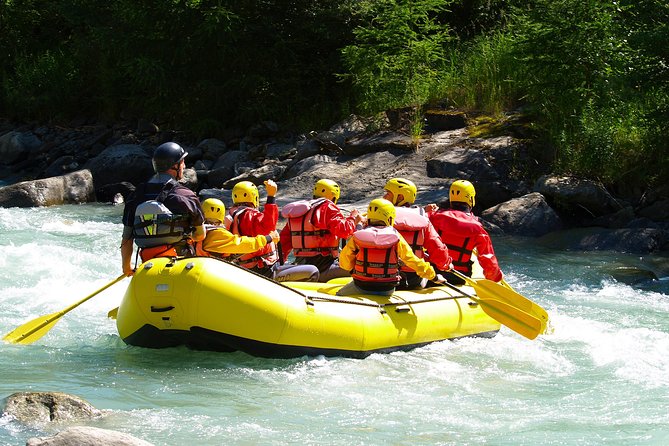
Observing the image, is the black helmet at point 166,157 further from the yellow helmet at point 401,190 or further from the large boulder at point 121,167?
the large boulder at point 121,167

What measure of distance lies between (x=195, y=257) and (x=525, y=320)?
7.72ft

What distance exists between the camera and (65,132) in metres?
19.1

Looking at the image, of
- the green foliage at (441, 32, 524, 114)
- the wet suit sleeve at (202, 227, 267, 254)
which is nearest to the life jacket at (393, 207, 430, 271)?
the wet suit sleeve at (202, 227, 267, 254)

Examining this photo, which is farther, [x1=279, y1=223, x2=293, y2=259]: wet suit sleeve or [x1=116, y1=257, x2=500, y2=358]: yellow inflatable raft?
[x1=279, y1=223, x2=293, y2=259]: wet suit sleeve

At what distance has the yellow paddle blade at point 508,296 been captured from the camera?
23.1 ft

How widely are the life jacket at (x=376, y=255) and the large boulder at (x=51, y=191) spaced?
856 cm

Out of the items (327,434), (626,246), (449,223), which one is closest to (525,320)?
(449,223)

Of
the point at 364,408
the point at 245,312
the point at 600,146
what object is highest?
the point at 600,146

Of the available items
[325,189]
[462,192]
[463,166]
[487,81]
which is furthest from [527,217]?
[325,189]

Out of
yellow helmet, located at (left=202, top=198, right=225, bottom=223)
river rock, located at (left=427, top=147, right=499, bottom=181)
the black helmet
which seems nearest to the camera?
the black helmet

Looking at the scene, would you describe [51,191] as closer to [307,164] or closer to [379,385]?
[307,164]

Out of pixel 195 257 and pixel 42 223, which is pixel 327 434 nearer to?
pixel 195 257

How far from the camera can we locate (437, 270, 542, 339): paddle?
22.1 ft

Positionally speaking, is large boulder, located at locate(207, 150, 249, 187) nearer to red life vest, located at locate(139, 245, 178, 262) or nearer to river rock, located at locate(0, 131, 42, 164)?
river rock, located at locate(0, 131, 42, 164)
